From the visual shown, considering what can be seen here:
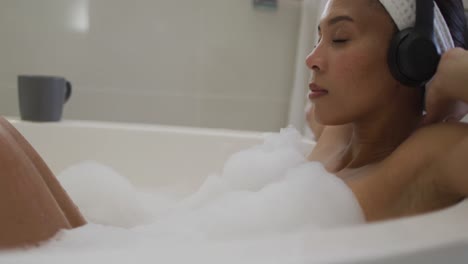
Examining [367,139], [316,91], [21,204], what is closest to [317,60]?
Answer: [316,91]

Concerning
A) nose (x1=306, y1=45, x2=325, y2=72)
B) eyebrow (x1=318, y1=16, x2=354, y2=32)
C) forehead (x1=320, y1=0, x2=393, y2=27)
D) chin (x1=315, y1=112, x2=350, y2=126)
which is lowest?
chin (x1=315, y1=112, x2=350, y2=126)

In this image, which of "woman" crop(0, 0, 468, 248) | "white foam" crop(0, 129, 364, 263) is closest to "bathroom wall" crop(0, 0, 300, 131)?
"white foam" crop(0, 129, 364, 263)

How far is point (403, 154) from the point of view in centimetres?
60

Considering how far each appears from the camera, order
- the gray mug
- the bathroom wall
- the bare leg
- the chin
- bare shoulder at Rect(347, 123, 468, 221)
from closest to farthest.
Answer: the bare leg < bare shoulder at Rect(347, 123, 468, 221) < the chin < the gray mug < the bathroom wall

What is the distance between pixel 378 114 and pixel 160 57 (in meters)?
1.02

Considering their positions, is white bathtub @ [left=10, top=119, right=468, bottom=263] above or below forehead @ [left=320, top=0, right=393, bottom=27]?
below

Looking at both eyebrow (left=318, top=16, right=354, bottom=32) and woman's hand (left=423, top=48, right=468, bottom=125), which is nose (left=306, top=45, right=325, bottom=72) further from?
woman's hand (left=423, top=48, right=468, bottom=125)

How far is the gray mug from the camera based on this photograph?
45.7 inches

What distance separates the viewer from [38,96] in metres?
1.17

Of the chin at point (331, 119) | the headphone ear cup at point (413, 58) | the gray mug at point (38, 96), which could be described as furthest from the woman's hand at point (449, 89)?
the gray mug at point (38, 96)

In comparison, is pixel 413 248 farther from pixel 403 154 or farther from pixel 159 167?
pixel 159 167

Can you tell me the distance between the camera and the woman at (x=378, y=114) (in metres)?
0.57

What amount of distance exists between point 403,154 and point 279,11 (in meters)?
1.07

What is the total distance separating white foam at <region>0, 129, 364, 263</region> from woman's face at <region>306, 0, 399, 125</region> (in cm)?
11
